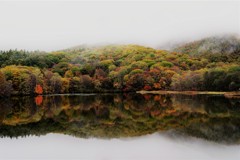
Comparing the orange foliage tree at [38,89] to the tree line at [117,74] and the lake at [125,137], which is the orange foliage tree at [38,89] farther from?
the lake at [125,137]

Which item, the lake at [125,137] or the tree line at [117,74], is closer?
the lake at [125,137]

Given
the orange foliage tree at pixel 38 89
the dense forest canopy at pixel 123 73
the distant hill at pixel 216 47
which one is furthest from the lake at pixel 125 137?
the distant hill at pixel 216 47

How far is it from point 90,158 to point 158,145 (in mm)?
4543

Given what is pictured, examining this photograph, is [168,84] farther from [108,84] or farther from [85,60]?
[85,60]

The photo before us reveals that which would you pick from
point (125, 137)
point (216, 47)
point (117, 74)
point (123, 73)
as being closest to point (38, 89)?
point (117, 74)

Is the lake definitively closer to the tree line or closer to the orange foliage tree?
the tree line

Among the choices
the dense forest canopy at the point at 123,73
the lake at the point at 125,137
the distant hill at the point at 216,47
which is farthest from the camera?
the distant hill at the point at 216,47

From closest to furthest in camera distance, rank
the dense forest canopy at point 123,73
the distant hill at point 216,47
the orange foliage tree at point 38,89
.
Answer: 1. the dense forest canopy at point 123,73
2. the orange foliage tree at point 38,89
3. the distant hill at point 216,47

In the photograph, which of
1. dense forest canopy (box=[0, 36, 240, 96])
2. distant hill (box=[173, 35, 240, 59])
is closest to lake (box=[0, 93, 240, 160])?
dense forest canopy (box=[0, 36, 240, 96])

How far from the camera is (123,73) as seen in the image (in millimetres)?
113062

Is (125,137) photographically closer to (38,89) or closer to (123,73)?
(38,89)

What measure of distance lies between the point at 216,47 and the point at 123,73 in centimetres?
6684

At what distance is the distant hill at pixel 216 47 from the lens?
502 feet

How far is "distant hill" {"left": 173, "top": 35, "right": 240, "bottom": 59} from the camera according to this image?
15288cm
